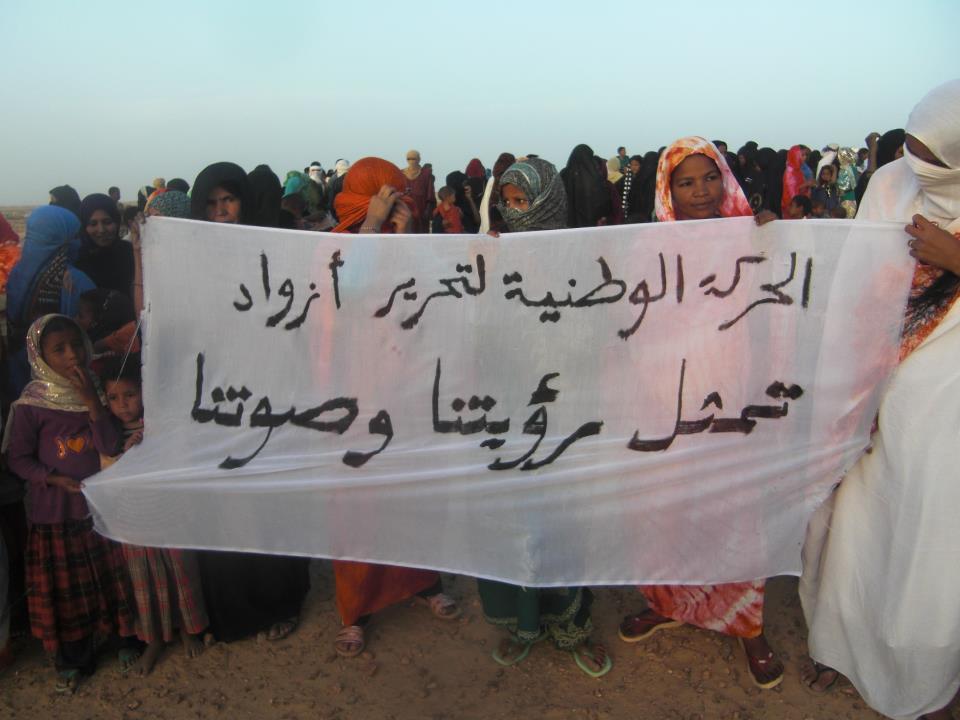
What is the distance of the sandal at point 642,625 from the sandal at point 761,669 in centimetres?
34

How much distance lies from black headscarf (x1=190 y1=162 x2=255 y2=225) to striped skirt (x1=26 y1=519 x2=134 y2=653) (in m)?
1.39

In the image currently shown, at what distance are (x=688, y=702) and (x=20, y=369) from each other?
340 centimetres

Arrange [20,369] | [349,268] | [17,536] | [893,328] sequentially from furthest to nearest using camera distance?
[20,369]
[17,536]
[349,268]
[893,328]

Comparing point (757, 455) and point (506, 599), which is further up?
point (757, 455)

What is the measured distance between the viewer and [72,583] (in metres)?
3.11

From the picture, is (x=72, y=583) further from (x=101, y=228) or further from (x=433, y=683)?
(x=101, y=228)

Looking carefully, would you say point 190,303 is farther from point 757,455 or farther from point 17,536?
point 757,455

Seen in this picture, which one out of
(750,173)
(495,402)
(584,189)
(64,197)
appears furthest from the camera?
(750,173)

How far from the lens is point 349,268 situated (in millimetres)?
2793

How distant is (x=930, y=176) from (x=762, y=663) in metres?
1.91

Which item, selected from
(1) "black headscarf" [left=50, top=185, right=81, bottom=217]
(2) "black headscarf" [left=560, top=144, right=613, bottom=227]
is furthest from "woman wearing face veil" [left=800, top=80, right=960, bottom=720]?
(1) "black headscarf" [left=50, top=185, right=81, bottom=217]

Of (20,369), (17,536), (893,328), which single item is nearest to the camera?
(893,328)

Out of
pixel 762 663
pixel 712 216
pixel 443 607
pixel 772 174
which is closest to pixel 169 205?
pixel 443 607

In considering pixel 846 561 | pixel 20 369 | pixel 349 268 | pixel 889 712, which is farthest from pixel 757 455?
pixel 20 369
